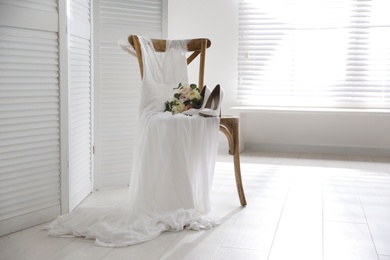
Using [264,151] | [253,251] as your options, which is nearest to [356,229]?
[253,251]

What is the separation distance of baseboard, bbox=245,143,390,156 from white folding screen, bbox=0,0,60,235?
2900 millimetres

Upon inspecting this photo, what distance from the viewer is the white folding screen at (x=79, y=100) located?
9.45 ft

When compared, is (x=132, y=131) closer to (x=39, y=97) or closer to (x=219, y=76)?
(x=39, y=97)

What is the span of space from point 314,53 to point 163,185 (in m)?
2.93

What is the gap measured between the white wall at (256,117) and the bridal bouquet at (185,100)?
2.24 metres

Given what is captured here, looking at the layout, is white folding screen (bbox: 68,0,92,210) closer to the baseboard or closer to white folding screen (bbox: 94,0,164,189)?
white folding screen (bbox: 94,0,164,189)

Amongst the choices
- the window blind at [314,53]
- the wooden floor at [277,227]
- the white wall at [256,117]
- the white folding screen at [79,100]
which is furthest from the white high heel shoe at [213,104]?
the window blind at [314,53]

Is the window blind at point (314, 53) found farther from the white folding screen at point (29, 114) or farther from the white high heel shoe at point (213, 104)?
the white folding screen at point (29, 114)

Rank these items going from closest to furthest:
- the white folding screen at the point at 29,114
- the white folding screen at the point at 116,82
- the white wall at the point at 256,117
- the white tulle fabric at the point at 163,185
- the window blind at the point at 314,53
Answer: the white folding screen at the point at 29,114, the white tulle fabric at the point at 163,185, the white folding screen at the point at 116,82, the window blind at the point at 314,53, the white wall at the point at 256,117

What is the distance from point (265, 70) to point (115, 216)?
3.00m

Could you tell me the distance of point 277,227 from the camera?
2639 mm

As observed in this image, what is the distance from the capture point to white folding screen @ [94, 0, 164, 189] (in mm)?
3352

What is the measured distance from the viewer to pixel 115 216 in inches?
104

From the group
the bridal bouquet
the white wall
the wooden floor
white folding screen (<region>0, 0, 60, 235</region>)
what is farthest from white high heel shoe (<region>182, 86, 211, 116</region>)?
the white wall
